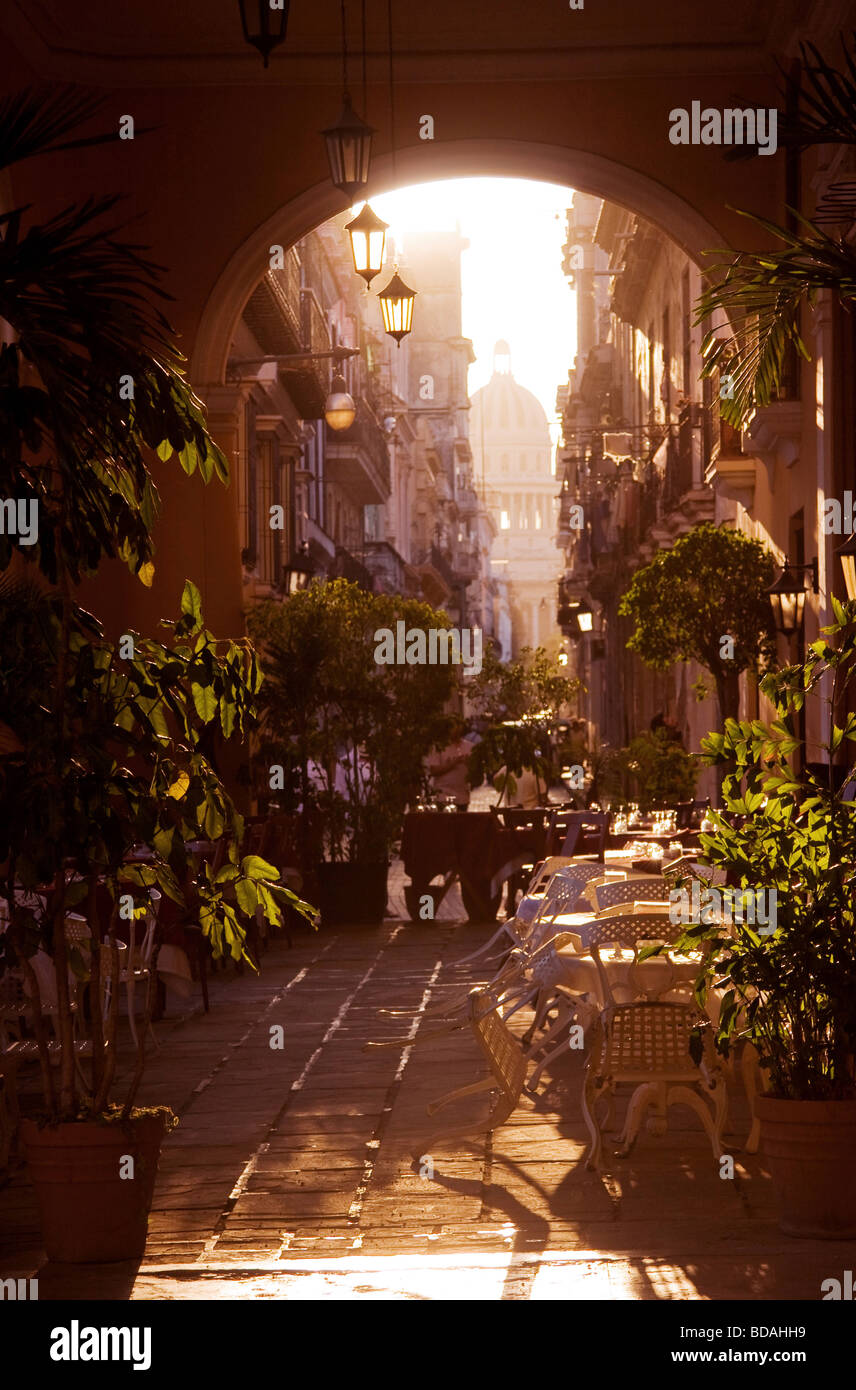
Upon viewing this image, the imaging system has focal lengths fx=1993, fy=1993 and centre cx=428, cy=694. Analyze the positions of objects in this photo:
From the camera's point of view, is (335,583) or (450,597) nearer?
(335,583)

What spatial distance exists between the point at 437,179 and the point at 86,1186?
10244mm

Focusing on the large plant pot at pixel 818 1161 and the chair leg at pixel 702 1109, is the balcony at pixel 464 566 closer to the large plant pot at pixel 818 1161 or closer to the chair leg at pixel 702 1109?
the chair leg at pixel 702 1109

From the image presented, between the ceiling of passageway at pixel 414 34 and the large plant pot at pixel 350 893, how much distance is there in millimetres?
6186

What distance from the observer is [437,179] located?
14359 millimetres

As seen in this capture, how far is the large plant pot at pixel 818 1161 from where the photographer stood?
5586 millimetres

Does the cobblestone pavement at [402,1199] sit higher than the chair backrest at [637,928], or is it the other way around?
the chair backrest at [637,928]

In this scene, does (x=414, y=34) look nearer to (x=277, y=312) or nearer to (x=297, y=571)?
(x=277, y=312)

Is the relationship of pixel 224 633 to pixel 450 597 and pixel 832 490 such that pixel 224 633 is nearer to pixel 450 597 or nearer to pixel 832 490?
pixel 832 490

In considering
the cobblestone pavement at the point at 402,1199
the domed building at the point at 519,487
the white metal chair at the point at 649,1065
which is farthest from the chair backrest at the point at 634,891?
the domed building at the point at 519,487

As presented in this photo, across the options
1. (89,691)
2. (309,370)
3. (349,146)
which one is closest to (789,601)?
(349,146)

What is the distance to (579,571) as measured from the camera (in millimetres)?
50438

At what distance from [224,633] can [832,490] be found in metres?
4.95

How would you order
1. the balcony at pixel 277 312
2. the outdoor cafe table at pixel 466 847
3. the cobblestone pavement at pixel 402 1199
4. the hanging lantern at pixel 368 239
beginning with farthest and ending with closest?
the balcony at pixel 277 312 < the outdoor cafe table at pixel 466 847 < the hanging lantern at pixel 368 239 < the cobblestone pavement at pixel 402 1199
